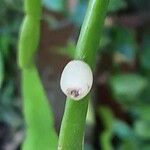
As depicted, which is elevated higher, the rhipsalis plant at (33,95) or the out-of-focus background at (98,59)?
the rhipsalis plant at (33,95)

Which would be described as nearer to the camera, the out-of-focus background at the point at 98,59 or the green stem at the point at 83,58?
the green stem at the point at 83,58

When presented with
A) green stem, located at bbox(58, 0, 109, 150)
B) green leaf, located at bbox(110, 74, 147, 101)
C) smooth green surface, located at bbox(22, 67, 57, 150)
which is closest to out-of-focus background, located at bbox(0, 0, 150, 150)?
green leaf, located at bbox(110, 74, 147, 101)

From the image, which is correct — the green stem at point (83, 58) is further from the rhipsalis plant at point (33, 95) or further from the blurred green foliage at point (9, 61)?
the blurred green foliage at point (9, 61)

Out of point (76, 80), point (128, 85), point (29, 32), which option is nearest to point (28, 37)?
point (29, 32)

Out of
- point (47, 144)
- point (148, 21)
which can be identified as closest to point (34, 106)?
point (47, 144)

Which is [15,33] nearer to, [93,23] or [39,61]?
[39,61]

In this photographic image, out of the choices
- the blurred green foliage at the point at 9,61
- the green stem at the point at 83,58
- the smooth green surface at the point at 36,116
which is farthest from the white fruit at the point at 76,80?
the blurred green foliage at the point at 9,61

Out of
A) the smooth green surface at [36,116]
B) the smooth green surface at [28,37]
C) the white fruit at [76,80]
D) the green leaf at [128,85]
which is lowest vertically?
the green leaf at [128,85]
